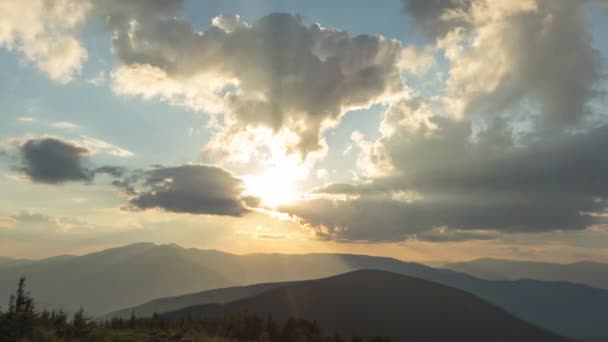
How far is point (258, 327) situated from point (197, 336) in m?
74.5

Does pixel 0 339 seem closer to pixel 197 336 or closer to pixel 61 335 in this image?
pixel 61 335

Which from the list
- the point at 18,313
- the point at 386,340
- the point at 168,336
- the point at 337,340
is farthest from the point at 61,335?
the point at 386,340

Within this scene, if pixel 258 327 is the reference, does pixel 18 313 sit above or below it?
above

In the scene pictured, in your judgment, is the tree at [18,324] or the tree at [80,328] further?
the tree at [80,328]

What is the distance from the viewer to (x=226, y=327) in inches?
4749

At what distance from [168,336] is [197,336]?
202 inches

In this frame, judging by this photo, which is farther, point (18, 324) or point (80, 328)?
point (80, 328)

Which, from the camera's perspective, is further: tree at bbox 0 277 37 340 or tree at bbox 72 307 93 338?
tree at bbox 72 307 93 338

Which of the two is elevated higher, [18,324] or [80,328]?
[18,324]

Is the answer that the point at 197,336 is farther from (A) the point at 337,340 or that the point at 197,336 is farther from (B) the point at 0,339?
(A) the point at 337,340

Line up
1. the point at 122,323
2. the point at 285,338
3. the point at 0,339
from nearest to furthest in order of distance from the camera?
the point at 0,339 < the point at 122,323 < the point at 285,338

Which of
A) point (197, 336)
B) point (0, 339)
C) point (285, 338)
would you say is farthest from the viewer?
point (285, 338)

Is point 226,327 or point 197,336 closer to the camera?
point 197,336

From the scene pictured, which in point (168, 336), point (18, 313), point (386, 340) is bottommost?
point (386, 340)
